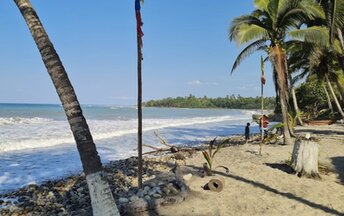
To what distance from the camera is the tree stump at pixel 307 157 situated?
9711 millimetres

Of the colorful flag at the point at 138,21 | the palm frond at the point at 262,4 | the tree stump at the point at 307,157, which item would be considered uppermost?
the palm frond at the point at 262,4

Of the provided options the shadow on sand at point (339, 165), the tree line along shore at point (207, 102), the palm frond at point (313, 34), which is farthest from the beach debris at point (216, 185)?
the tree line along shore at point (207, 102)

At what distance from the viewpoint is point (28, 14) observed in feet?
16.4

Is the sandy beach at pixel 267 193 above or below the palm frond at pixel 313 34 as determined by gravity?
below

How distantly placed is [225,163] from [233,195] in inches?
148

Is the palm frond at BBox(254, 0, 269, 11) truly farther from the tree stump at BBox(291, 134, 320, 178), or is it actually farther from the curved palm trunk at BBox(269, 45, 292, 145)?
the tree stump at BBox(291, 134, 320, 178)

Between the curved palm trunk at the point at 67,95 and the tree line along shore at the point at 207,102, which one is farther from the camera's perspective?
the tree line along shore at the point at 207,102

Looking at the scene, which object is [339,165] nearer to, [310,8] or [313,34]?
[313,34]

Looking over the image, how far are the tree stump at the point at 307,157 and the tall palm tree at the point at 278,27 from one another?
5912 mm

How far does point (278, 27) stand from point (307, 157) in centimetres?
769

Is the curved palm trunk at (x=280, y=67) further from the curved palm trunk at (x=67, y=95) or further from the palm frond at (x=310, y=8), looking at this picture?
the curved palm trunk at (x=67, y=95)

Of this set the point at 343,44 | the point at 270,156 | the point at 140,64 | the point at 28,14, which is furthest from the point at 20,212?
the point at 343,44

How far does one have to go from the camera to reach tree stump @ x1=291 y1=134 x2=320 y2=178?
31.9 feet

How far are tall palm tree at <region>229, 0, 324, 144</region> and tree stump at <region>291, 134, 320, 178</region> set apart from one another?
5.91 m
